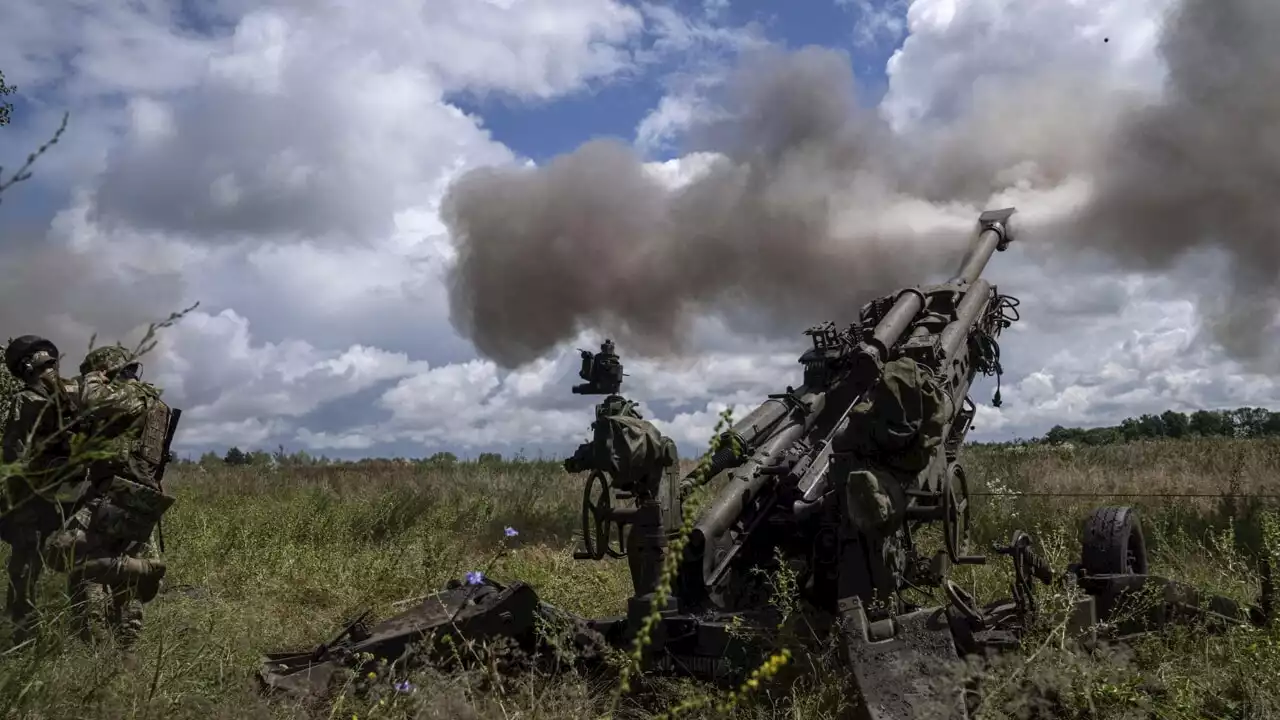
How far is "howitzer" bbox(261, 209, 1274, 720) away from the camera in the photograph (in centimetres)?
469

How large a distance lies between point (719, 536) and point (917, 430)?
1415mm

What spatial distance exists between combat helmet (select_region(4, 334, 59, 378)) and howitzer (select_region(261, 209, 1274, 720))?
2.28 m

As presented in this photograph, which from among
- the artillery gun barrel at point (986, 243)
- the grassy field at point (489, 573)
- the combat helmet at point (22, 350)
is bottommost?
the grassy field at point (489, 573)

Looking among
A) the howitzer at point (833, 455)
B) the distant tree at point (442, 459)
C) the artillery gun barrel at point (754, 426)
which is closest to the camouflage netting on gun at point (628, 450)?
the howitzer at point (833, 455)

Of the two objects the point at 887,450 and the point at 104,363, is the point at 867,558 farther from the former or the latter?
the point at 104,363

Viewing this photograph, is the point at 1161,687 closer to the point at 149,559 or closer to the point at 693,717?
the point at 693,717

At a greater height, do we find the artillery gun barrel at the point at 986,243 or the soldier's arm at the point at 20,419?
the artillery gun barrel at the point at 986,243

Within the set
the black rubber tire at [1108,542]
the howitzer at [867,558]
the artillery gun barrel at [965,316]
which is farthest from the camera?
the artillery gun barrel at [965,316]

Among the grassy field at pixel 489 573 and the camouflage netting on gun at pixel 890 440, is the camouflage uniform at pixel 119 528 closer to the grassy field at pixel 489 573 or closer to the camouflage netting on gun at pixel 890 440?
the grassy field at pixel 489 573

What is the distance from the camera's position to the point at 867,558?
5.18 m

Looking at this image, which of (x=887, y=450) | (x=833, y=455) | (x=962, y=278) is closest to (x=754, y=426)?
(x=833, y=455)

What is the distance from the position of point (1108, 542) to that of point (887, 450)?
6.96 ft

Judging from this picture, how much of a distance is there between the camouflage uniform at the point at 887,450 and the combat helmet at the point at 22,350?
14.9 ft

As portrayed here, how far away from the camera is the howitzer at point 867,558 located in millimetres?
4691
